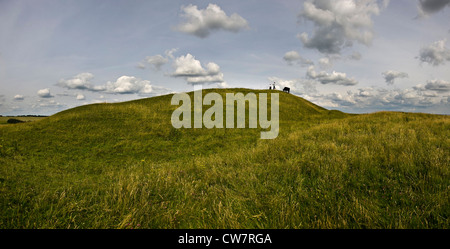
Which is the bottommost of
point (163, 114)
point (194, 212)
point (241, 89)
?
point (194, 212)

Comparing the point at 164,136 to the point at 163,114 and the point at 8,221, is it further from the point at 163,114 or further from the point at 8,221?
the point at 8,221

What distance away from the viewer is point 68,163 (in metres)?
15.5

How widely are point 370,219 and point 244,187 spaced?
2976 millimetres

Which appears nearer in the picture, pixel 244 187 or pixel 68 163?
pixel 244 187

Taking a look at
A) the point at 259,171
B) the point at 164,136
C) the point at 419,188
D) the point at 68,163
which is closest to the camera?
the point at 419,188
